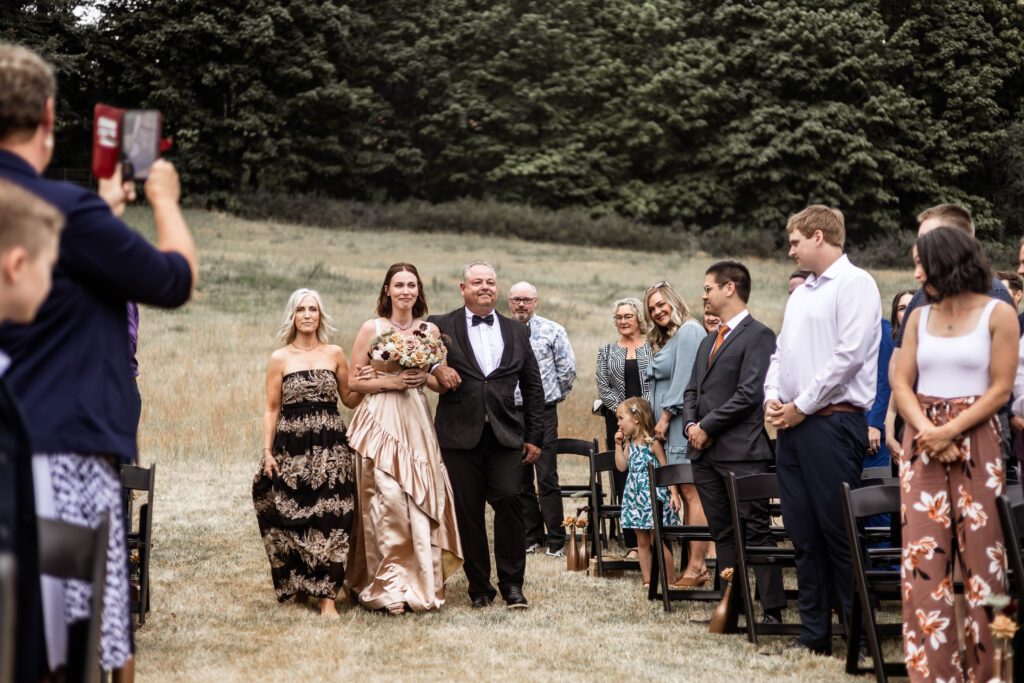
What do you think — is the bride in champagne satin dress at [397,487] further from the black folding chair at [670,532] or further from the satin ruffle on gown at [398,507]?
the black folding chair at [670,532]

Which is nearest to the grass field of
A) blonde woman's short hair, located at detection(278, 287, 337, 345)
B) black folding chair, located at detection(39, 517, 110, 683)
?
blonde woman's short hair, located at detection(278, 287, 337, 345)

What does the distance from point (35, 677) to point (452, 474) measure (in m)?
5.23

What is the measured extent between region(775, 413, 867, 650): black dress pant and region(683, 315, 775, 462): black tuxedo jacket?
3.12 feet

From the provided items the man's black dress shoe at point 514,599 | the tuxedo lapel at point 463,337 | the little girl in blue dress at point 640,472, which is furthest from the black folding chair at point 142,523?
the little girl in blue dress at point 640,472

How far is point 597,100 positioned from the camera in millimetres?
47781

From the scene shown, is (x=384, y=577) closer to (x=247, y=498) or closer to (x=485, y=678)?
(x=485, y=678)

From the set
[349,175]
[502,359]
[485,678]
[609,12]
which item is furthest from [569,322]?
[609,12]

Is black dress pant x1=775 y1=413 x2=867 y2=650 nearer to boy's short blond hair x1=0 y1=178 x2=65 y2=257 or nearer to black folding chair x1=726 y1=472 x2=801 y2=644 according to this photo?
black folding chair x1=726 y1=472 x2=801 y2=644

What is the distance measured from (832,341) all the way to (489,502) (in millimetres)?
2819

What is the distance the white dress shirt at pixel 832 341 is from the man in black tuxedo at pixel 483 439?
2.16 metres

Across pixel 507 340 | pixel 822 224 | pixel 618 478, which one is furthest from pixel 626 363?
pixel 822 224

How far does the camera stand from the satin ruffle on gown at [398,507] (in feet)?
25.0

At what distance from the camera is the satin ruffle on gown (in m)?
7.61

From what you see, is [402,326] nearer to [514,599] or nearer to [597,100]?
[514,599]
